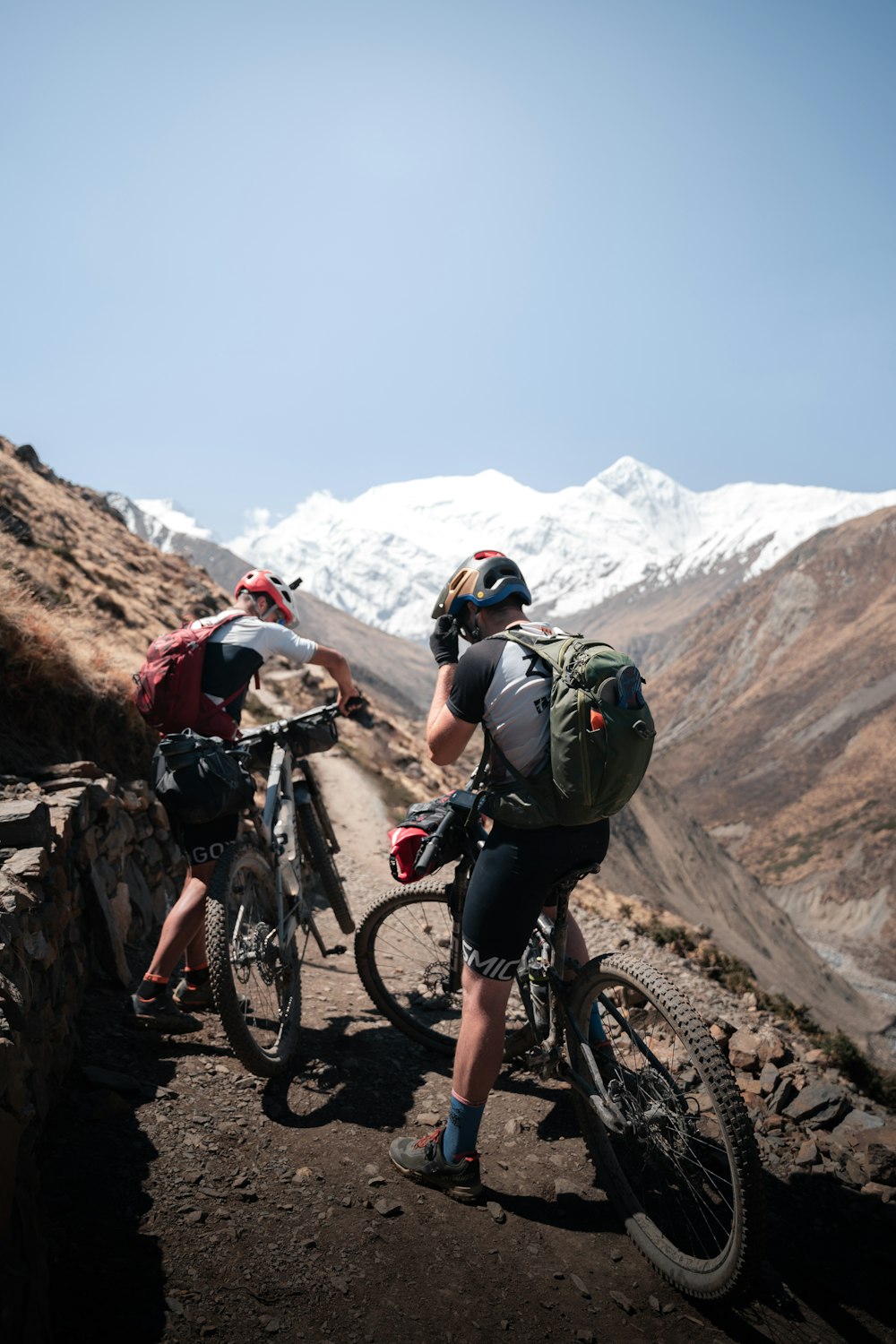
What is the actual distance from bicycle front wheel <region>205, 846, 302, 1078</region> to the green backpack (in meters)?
1.72

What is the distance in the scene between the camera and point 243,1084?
414 centimetres

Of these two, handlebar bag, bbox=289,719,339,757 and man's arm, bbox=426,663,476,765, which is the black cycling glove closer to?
man's arm, bbox=426,663,476,765

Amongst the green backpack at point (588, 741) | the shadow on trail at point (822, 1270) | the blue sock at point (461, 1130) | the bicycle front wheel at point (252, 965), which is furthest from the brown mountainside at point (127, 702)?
the shadow on trail at point (822, 1270)

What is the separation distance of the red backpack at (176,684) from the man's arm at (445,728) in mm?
1629

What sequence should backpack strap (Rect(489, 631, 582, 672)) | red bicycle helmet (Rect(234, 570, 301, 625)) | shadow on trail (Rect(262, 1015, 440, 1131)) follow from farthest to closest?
red bicycle helmet (Rect(234, 570, 301, 625)) → shadow on trail (Rect(262, 1015, 440, 1131)) → backpack strap (Rect(489, 631, 582, 672))

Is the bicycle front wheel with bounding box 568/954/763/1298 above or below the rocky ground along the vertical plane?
above

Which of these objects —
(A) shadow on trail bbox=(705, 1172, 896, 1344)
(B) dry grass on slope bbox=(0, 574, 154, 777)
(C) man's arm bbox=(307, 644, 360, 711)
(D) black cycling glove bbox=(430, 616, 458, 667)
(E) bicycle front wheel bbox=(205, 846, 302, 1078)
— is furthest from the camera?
(B) dry grass on slope bbox=(0, 574, 154, 777)

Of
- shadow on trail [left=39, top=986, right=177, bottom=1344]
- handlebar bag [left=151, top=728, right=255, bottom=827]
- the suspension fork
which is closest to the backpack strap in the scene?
the suspension fork

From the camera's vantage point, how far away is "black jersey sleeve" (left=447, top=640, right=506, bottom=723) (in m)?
3.16

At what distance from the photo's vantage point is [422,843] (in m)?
4.16

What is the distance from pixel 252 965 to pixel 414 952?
993mm

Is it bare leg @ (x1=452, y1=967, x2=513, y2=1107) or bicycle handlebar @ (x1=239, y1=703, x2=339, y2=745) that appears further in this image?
bicycle handlebar @ (x1=239, y1=703, x2=339, y2=745)

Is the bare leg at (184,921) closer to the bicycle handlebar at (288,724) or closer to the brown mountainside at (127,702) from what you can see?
the bicycle handlebar at (288,724)

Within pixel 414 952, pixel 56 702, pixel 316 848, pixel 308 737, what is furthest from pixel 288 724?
pixel 56 702
